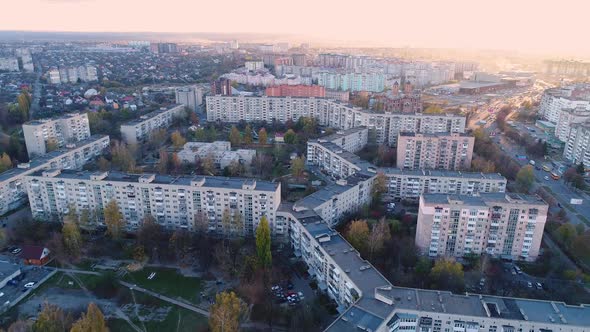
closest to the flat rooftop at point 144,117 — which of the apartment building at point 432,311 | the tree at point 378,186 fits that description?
the tree at point 378,186

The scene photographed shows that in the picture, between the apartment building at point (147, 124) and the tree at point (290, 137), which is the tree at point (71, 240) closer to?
the apartment building at point (147, 124)

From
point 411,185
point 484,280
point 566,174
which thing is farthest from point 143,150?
point 566,174

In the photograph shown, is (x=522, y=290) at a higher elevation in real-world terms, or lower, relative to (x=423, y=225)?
lower

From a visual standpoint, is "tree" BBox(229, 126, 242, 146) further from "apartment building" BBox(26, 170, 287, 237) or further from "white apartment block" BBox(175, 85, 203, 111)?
"apartment building" BBox(26, 170, 287, 237)

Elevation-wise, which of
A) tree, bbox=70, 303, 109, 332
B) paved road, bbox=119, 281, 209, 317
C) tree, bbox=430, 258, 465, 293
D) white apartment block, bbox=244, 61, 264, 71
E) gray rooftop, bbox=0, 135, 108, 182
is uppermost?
white apartment block, bbox=244, 61, 264, 71

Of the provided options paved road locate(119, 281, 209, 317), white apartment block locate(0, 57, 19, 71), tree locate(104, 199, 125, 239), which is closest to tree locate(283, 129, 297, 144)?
tree locate(104, 199, 125, 239)

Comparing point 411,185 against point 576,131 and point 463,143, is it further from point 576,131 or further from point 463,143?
point 576,131
